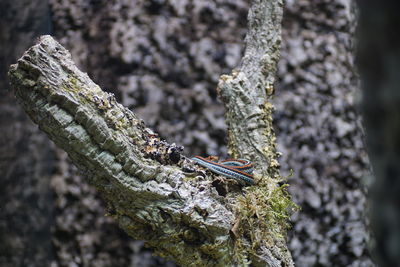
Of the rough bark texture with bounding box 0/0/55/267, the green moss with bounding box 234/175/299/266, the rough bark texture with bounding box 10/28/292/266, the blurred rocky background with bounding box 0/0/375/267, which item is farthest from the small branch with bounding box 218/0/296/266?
the rough bark texture with bounding box 0/0/55/267

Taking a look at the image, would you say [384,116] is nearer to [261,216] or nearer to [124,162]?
[124,162]

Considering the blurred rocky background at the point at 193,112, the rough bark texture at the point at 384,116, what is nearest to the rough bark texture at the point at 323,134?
the blurred rocky background at the point at 193,112

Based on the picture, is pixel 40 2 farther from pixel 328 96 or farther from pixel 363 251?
pixel 363 251

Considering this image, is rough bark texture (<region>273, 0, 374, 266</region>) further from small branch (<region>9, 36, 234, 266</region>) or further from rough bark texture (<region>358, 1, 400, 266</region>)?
rough bark texture (<region>358, 1, 400, 266</region>)

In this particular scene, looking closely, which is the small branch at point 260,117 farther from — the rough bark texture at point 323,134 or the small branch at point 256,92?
the rough bark texture at point 323,134

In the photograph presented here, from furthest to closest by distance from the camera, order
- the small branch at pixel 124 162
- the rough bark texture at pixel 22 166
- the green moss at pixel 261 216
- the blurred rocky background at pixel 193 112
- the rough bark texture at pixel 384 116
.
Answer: the blurred rocky background at pixel 193 112 < the rough bark texture at pixel 22 166 < the green moss at pixel 261 216 < the small branch at pixel 124 162 < the rough bark texture at pixel 384 116

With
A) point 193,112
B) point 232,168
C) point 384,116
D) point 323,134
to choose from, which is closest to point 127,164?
point 232,168
